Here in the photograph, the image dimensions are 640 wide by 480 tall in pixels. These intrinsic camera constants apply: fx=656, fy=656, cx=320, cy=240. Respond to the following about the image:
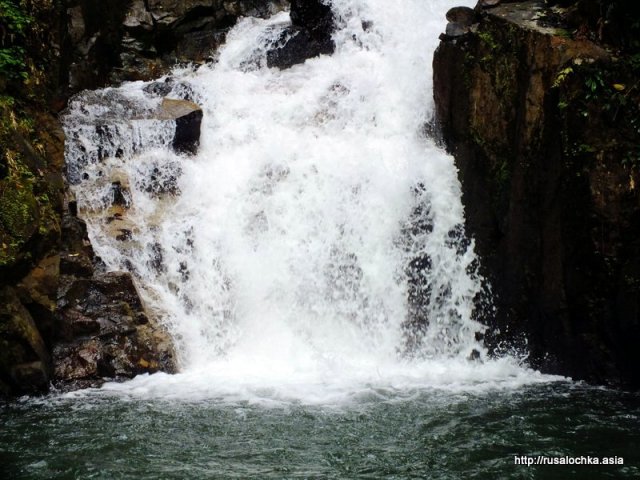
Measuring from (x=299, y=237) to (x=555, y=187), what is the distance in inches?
181

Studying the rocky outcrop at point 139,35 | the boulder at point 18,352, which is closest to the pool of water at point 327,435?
the boulder at point 18,352

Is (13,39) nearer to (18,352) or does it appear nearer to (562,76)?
(18,352)

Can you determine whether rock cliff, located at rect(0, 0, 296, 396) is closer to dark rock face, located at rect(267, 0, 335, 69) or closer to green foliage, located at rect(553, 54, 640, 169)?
dark rock face, located at rect(267, 0, 335, 69)

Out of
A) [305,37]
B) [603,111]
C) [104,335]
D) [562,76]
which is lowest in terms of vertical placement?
[104,335]

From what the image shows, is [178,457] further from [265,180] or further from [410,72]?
[410,72]

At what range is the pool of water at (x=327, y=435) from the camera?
20.9 feet

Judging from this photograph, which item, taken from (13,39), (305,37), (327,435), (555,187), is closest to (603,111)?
(555,187)

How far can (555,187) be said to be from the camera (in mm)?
9625

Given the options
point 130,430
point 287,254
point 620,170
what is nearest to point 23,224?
point 130,430

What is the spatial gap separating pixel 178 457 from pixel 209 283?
5021 millimetres

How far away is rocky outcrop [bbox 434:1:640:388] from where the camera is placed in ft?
Answer: 29.7

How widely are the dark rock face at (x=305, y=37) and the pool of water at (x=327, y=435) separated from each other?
11309mm

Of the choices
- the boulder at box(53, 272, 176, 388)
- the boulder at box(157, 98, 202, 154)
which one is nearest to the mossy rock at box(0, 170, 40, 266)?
the boulder at box(53, 272, 176, 388)

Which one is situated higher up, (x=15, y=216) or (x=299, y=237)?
(x=15, y=216)
